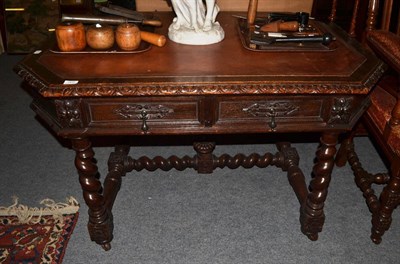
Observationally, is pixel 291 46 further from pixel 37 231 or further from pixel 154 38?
pixel 37 231

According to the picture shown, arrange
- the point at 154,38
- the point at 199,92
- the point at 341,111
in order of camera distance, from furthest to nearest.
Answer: the point at 154,38 → the point at 341,111 → the point at 199,92

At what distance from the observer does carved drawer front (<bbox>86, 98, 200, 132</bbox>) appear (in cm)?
141

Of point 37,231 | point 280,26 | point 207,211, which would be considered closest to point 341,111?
point 280,26

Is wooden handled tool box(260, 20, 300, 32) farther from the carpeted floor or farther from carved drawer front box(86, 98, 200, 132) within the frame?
the carpeted floor

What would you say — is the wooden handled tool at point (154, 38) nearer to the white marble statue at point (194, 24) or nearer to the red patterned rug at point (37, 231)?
the white marble statue at point (194, 24)

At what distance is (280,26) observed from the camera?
1.73m

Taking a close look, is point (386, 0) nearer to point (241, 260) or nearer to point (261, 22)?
point (261, 22)

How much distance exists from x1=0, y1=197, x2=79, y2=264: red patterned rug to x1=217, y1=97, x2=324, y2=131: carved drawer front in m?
Result: 1.04

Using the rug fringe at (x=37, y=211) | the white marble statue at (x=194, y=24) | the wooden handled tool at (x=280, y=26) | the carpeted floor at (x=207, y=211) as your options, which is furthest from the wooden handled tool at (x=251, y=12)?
the rug fringe at (x=37, y=211)

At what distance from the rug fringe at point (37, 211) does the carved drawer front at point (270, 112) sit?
1.07 meters

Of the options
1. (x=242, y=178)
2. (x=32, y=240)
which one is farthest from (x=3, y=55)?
(x=242, y=178)

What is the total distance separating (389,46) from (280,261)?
1060mm

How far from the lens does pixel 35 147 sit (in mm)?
2619

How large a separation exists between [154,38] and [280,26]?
57cm
